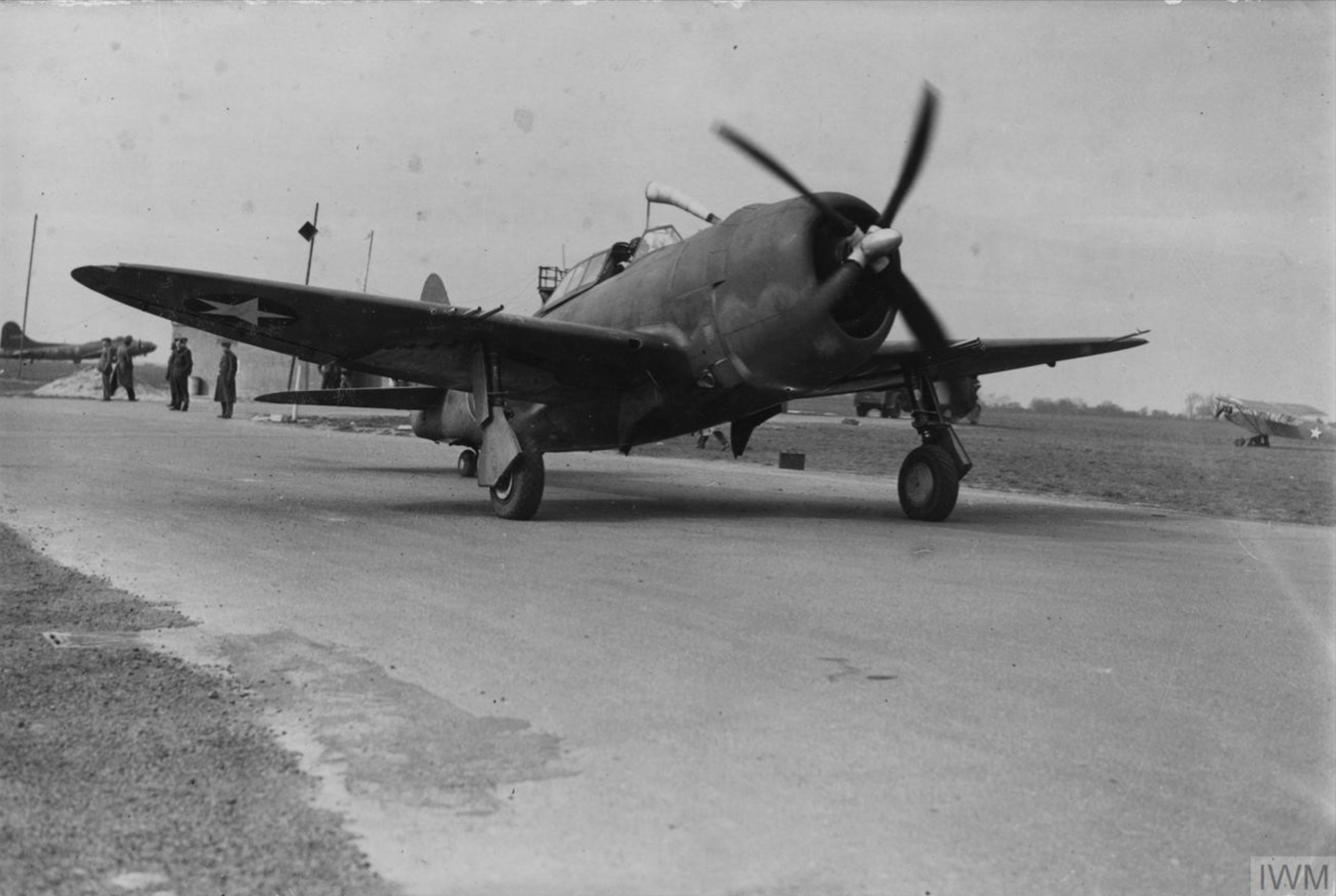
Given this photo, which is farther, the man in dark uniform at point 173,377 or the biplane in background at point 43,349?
the biplane in background at point 43,349

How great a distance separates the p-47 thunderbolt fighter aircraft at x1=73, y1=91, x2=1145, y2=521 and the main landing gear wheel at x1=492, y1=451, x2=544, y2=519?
2 centimetres

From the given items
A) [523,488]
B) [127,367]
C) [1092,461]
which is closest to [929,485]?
[523,488]

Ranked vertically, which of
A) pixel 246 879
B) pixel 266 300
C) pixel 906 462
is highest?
pixel 266 300

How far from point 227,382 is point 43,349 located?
65881 millimetres

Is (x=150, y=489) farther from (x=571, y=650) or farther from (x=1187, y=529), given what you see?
(x=1187, y=529)

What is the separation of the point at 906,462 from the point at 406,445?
12923 millimetres

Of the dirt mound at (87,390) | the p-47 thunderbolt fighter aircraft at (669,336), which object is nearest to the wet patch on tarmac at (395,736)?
the p-47 thunderbolt fighter aircraft at (669,336)

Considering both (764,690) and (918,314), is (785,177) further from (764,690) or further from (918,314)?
(764,690)

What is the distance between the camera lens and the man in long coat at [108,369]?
3881cm

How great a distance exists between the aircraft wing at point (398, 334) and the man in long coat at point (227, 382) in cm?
1962

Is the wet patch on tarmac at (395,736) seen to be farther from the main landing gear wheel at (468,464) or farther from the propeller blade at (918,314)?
the main landing gear wheel at (468,464)

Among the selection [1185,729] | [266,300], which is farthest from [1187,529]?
[266,300]

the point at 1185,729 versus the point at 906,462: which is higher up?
the point at 906,462

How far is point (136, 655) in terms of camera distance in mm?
4691
